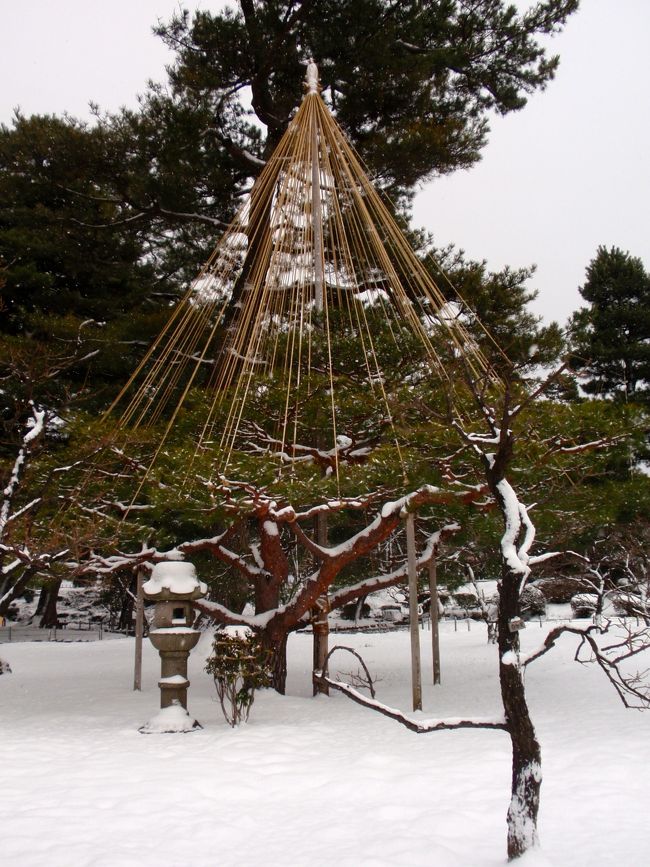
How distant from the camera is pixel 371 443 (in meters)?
8.53

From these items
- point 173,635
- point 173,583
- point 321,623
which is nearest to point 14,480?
point 173,583

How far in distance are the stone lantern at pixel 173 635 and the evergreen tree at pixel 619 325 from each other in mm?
13924

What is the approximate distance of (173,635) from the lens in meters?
7.30

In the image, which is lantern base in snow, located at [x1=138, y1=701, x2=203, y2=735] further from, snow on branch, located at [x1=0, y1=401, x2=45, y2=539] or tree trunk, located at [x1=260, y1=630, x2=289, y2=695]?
snow on branch, located at [x1=0, y1=401, x2=45, y2=539]

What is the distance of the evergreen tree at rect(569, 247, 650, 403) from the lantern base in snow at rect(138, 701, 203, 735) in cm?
1458

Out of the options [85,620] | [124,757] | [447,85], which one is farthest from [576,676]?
[85,620]

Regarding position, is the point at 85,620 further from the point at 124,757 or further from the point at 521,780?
the point at 521,780

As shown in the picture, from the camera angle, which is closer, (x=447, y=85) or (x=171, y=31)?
(x=171, y=31)

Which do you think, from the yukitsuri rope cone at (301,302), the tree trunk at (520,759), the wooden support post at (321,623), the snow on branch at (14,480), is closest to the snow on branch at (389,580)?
the wooden support post at (321,623)

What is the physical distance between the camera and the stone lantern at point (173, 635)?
23.0 feet

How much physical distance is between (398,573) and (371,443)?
1.70m

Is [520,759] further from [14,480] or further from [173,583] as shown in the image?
[14,480]

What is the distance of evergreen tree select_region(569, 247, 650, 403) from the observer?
61.2ft

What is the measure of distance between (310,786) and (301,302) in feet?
12.8
